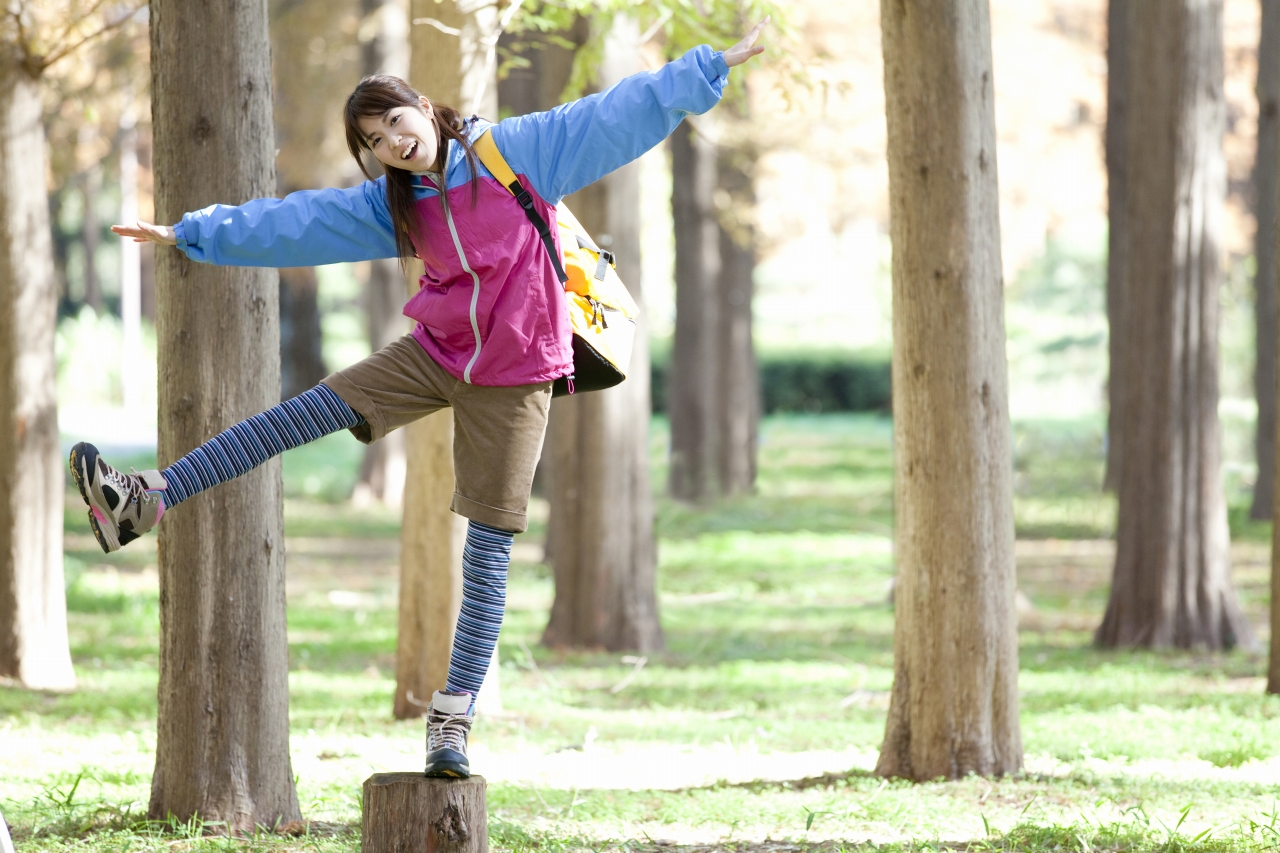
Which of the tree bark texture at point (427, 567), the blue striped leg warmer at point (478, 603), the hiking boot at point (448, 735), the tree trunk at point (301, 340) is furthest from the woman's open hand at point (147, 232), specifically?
the tree trunk at point (301, 340)

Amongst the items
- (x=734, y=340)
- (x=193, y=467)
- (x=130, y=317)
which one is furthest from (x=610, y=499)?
(x=130, y=317)

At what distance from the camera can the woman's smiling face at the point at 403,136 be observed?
3465 millimetres

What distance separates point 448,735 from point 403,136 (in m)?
1.61

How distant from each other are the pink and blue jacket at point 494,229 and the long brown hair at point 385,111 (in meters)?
0.03

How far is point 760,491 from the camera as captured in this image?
1902 cm

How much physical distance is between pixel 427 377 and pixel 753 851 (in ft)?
5.93

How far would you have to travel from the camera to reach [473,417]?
3656 mm

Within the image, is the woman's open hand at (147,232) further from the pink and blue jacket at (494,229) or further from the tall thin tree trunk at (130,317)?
the tall thin tree trunk at (130,317)

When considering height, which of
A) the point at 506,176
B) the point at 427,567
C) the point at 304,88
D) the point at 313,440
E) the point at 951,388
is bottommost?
the point at 427,567

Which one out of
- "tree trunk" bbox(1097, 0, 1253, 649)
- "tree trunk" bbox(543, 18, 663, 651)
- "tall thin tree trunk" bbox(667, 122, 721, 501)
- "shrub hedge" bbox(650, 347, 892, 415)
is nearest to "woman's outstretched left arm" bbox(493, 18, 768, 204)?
"tree trunk" bbox(543, 18, 663, 651)

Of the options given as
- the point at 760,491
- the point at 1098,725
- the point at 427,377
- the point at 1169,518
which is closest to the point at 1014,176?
the point at 760,491

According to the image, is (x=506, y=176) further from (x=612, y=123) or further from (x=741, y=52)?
(x=741, y=52)

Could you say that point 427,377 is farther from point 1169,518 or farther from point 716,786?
point 1169,518

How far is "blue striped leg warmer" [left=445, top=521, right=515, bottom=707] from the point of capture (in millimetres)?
3646
